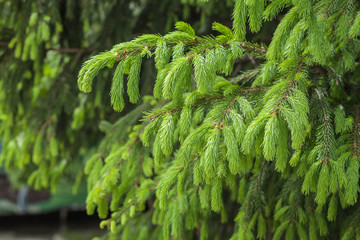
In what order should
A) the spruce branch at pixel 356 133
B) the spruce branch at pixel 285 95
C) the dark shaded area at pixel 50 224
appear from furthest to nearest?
the dark shaded area at pixel 50 224
the spruce branch at pixel 356 133
the spruce branch at pixel 285 95

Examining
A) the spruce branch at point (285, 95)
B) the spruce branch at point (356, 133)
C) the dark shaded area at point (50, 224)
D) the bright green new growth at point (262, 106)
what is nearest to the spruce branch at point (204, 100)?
the bright green new growth at point (262, 106)

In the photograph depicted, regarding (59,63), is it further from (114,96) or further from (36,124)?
(114,96)

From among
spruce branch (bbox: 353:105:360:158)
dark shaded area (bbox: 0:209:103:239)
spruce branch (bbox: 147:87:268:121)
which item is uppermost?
spruce branch (bbox: 147:87:268:121)

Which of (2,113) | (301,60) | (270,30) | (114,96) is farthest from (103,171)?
(2,113)

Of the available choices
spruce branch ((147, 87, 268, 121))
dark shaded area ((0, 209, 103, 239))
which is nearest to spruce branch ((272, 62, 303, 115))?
spruce branch ((147, 87, 268, 121))

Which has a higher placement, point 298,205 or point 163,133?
point 163,133

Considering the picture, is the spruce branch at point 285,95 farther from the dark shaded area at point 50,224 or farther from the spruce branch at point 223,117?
the dark shaded area at point 50,224

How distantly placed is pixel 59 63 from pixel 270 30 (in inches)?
72.7

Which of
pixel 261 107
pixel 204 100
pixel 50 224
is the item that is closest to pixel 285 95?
pixel 261 107

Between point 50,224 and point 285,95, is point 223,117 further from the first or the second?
point 50,224

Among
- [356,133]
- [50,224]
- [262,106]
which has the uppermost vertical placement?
[262,106]

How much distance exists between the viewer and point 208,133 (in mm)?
1565

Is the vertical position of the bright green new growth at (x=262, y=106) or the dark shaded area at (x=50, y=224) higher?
the bright green new growth at (x=262, y=106)

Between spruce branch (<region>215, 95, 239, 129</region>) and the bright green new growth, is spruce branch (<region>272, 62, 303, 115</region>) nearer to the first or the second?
the bright green new growth
